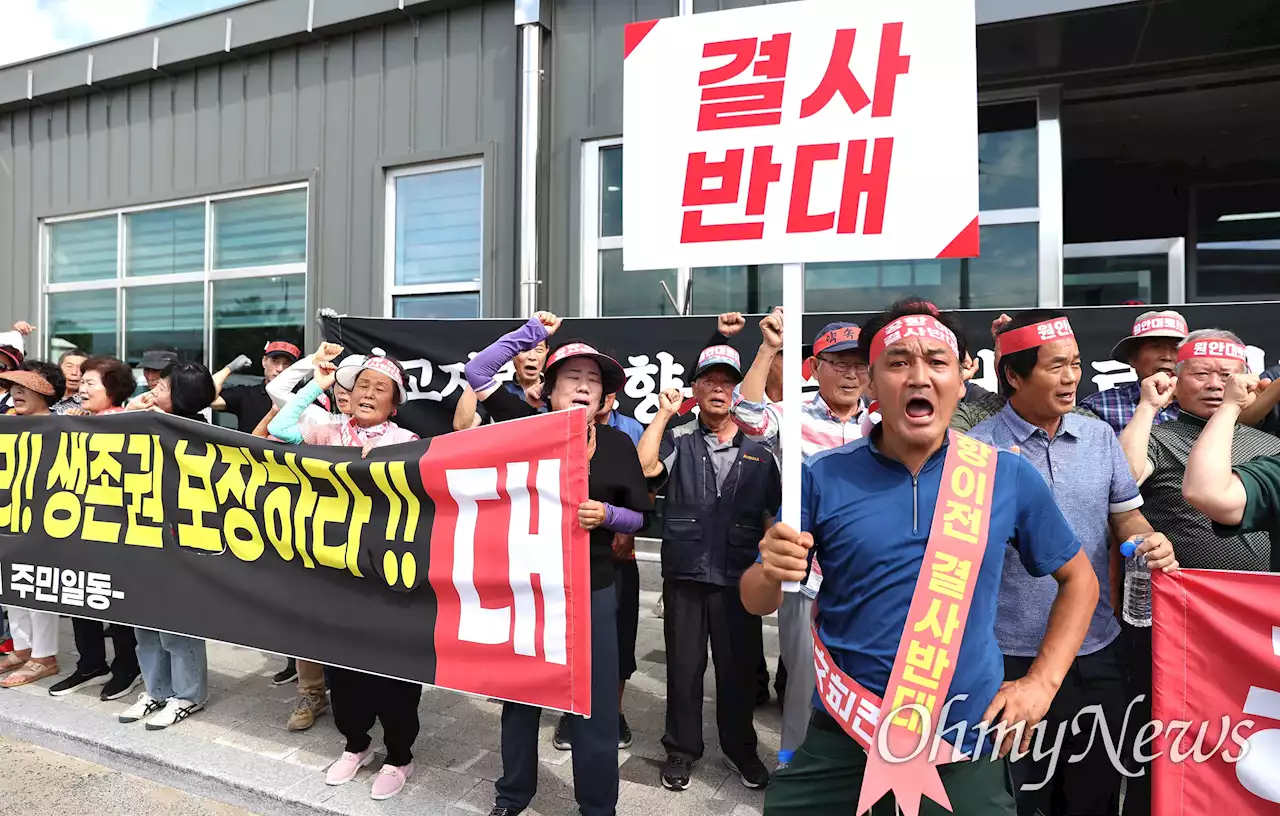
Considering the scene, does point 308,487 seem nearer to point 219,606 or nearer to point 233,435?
point 233,435

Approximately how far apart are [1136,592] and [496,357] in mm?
2591

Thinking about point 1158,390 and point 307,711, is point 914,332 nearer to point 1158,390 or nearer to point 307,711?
point 1158,390

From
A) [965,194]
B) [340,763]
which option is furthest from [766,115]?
[340,763]

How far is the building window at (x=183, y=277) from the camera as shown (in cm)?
791

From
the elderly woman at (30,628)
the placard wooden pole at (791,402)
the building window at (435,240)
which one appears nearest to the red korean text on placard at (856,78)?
the placard wooden pole at (791,402)

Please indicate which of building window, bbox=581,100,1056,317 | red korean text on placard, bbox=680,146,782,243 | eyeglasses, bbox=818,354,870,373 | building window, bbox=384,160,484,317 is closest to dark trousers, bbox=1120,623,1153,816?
eyeglasses, bbox=818,354,870,373

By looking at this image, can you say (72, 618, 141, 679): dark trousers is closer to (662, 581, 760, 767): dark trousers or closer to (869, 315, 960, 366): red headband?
(662, 581, 760, 767): dark trousers

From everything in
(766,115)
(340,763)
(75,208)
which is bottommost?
(340,763)

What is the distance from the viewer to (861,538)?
188cm

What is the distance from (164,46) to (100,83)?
1119 mm

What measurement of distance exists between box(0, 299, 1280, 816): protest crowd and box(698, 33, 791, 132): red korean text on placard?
64cm

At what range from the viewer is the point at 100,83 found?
8586mm

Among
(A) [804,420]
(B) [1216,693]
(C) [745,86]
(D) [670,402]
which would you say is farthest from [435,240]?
(B) [1216,693]

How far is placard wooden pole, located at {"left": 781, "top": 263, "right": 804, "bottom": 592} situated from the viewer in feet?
6.04
